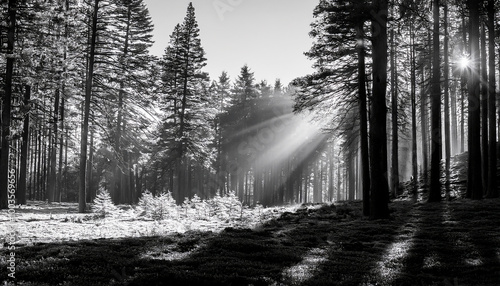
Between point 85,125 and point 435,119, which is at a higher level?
point 435,119

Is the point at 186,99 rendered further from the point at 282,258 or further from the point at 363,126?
the point at 282,258

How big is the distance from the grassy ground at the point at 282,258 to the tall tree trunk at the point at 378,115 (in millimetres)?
2426

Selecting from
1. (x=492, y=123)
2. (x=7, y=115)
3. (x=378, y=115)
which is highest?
(x=7, y=115)

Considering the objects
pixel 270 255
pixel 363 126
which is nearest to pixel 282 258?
pixel 270 255

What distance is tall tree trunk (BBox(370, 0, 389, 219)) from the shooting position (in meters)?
16.9

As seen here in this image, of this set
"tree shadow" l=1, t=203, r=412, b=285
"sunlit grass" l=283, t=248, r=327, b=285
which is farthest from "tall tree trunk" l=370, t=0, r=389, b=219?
"sunlit grass" l=283, t=248, r=327, b=285

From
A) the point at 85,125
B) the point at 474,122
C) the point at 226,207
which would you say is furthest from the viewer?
the point at 226,207

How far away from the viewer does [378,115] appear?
17.0m

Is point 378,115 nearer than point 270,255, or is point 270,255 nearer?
point 270,255

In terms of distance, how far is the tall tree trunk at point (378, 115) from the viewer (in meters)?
16.9

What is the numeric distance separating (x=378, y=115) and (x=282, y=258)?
955 cm

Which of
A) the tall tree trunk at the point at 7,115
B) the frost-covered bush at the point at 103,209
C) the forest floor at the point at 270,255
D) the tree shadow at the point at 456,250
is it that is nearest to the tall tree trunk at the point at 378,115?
the forest floor at the point at 270,255

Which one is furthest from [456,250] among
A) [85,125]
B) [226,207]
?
[85,125]

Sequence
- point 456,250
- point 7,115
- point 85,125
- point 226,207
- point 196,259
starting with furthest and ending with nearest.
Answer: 1. point 226,207
2. point 85,125
3. point 7,115
4. point 456,250
5. point 196,259
